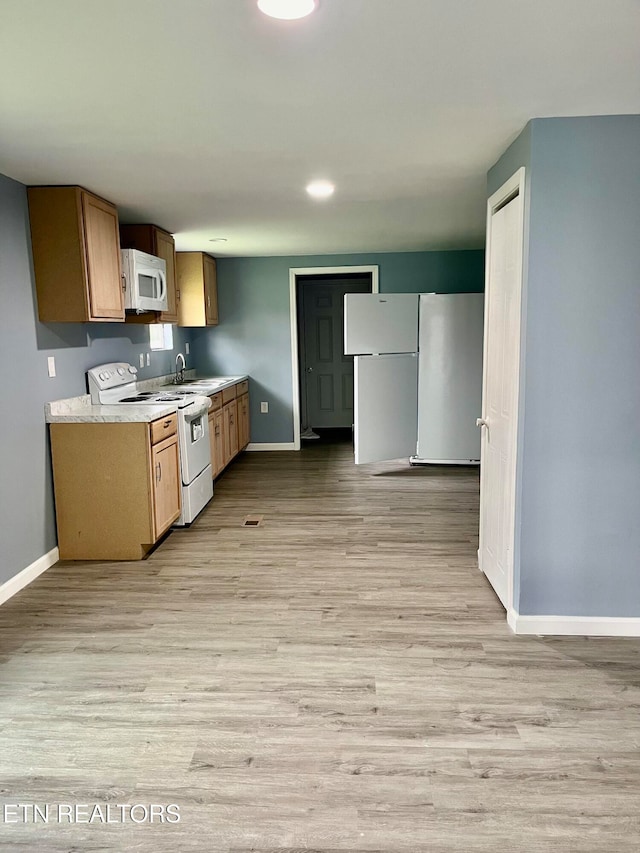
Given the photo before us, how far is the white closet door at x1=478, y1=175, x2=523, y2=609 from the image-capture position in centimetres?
271

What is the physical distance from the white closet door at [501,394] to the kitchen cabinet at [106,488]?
2020 mm

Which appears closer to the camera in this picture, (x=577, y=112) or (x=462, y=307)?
(x=577, y=112)

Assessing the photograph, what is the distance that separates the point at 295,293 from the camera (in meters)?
6.70

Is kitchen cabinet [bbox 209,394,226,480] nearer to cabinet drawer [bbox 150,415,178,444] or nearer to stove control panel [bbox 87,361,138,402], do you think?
stove control panel [bbox 87,361,138,402]

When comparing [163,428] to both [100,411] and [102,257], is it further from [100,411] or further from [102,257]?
[102,257]

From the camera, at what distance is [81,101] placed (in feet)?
7.08

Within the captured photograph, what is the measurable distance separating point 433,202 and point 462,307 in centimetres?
178

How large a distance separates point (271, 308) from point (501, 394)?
424 centimetres

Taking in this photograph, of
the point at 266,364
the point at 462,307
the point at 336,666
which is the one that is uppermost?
the point at 462,307

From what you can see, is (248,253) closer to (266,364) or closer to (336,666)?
(266,364)

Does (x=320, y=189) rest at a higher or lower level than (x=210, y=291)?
higher

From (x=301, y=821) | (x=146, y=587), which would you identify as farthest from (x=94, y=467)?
(x=301, y=821)

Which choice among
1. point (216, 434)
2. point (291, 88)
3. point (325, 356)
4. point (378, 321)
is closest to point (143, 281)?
point (216, 434)

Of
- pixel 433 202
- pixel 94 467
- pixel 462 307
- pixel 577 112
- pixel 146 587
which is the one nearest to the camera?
pixel 577 112
